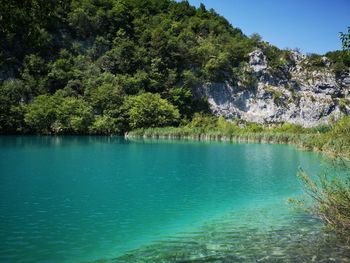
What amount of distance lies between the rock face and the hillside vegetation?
8.08 feet

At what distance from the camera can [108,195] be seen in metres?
17.6

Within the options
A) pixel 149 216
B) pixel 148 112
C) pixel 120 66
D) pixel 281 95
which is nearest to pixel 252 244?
pixel 149 216

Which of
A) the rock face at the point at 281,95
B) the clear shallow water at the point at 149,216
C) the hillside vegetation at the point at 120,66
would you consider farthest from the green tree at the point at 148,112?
the clear shallow water at the point at 149,216

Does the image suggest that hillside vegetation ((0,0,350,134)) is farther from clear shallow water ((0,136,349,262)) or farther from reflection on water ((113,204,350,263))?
reflection on water ((113,204,350,263))

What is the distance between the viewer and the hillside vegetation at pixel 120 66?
224 ft

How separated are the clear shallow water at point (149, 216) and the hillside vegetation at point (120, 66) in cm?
4308

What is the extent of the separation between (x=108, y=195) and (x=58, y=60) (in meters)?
65.6

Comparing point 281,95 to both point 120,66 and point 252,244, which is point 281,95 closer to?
point 120,66

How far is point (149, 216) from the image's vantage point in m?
14.3

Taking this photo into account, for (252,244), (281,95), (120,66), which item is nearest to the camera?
(252,244)

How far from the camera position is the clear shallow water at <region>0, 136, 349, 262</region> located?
10148 millimetres

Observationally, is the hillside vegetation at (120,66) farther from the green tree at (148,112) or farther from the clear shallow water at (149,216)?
the clear shallow water at (149,216)

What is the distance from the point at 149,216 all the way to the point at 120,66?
73496 millimetres

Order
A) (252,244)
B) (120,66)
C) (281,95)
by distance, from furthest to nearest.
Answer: (281,95) < (120,66) < (252,244)
